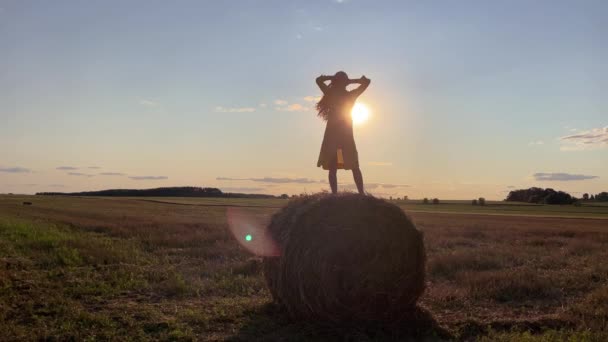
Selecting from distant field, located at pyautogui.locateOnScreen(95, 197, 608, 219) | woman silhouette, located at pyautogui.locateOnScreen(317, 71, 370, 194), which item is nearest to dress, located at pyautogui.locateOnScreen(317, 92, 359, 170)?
woman silhouette, located at pyautogui.locateOnScreen(317, 71, 370, 194)

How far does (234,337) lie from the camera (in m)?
5.47

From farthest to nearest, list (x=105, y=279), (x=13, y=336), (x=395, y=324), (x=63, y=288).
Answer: (x=105, y=279) → (x=63, y=288) → (x=395, y=324) → (x=13, y=336)

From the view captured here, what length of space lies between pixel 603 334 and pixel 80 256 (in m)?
9.14

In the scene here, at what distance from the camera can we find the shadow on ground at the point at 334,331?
5637mm

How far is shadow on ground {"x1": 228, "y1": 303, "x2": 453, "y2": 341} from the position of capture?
5637 millimetres

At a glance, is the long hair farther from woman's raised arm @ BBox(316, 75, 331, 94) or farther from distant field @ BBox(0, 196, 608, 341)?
distant field @ BBox(0, 196, 608, 341)

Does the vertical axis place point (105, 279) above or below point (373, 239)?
below

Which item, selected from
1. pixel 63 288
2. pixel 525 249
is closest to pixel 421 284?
pixel 63 288

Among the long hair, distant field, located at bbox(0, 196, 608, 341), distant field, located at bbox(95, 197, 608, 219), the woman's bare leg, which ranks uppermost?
the long hair

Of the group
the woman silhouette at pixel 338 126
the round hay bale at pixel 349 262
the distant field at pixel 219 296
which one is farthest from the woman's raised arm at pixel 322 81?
the distant field at pixel 219 296

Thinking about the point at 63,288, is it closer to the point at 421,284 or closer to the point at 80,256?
the point at 80,256

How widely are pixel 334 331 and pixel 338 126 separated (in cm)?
348

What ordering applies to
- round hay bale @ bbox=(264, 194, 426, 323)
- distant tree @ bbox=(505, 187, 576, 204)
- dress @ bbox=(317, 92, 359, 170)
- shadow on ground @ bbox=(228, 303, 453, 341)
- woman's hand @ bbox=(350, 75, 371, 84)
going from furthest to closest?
distant tree @ bbox=(505, 187, 576, 204) < woman's hand @ bbox=(350, 75, 371, 84) < dress @ bbox=(317, 92, 359, 170) < round hay bale @ bbox=(264, 194, 426, 323) < shadow on ground @ bbox=(228, 303, 453, 341)

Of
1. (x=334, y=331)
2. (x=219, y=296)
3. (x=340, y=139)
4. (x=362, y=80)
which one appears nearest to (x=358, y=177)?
(x=340, y=139)
